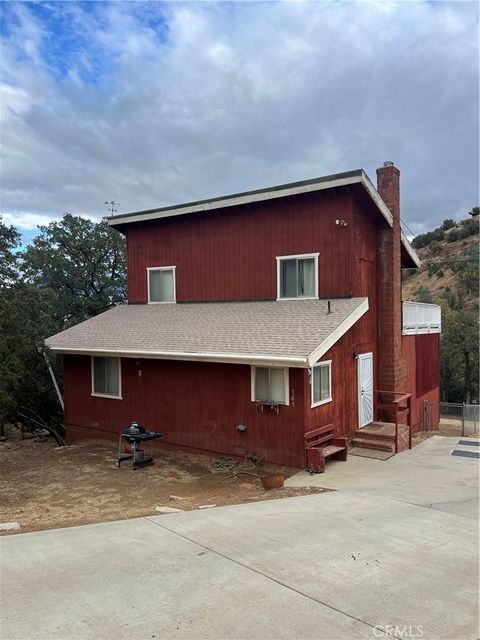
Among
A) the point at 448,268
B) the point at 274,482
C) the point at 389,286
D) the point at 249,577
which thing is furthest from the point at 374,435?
the point at 448,268

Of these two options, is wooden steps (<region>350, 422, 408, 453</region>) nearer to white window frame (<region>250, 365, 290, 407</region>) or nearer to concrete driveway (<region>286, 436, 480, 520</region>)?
concrete driveway (<region>286, 436, 480, 520</region>)

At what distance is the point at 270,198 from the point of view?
1245 cm

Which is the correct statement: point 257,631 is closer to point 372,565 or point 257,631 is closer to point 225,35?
point 372,565

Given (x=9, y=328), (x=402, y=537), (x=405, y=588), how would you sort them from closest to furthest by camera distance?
(x=405, y=588) < (x=402, y=537) < (x=9, y=328)

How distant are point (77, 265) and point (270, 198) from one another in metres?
13.0

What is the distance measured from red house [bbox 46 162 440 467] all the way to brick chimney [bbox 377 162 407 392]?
0.04 metres

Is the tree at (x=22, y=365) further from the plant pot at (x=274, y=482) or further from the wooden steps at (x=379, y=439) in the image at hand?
the wooden steps at (x=379, y=439)

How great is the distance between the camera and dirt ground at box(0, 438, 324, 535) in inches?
285

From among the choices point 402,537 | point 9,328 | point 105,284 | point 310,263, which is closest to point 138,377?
point 9,328

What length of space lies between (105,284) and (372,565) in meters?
20.2

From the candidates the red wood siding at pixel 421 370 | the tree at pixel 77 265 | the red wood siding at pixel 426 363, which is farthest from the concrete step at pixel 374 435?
the tree at pixel 77 265

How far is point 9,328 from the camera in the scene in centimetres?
1352

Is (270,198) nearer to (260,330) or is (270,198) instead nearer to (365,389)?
(260,330)

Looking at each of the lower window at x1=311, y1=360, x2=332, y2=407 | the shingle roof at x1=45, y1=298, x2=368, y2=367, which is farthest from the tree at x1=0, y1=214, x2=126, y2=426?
the lower window at x1=311, y1=360, x2=332, y2=407
